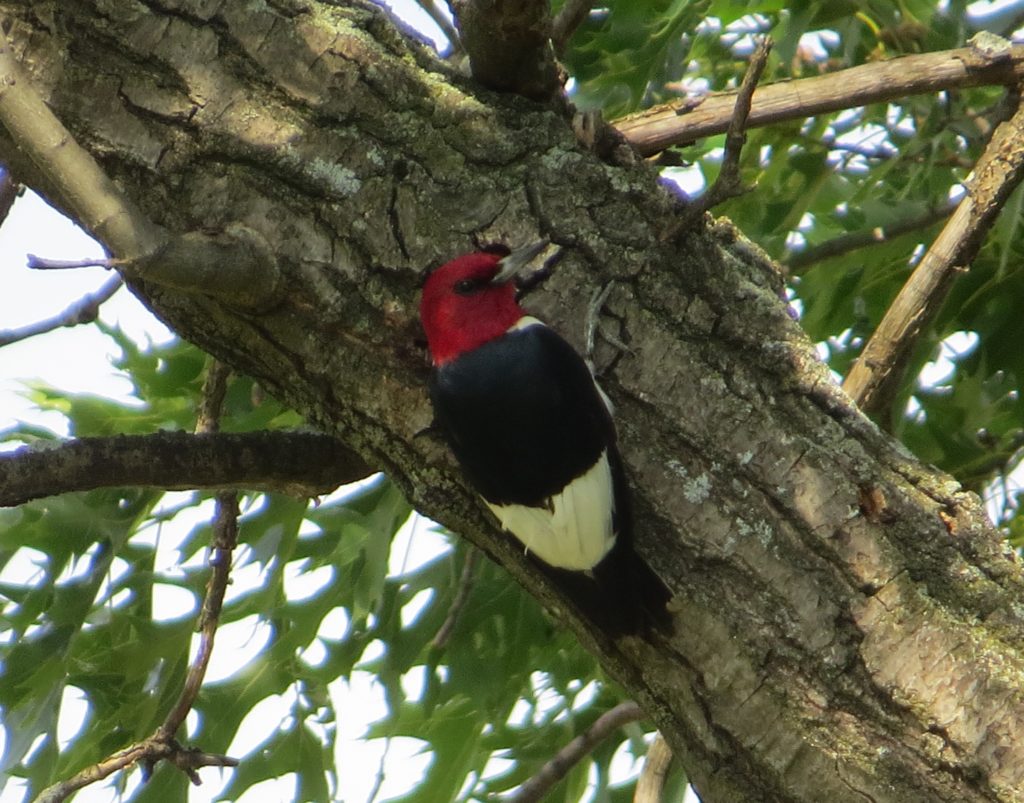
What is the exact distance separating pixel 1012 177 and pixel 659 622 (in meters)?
1.30

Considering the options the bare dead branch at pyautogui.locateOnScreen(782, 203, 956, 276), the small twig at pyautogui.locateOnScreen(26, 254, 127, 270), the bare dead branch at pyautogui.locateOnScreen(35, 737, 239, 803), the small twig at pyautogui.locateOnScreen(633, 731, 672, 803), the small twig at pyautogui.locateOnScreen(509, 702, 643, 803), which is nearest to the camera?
the small twig at pyautogui.locateOnScreen(26, 254, 127, 270)

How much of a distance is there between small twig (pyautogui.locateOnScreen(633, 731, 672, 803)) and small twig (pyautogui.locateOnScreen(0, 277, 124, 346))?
168 cm

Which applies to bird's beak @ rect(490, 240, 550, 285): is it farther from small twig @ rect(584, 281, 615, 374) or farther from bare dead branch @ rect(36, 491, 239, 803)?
bare dead branch @ rect(36, 491, 239, 803)

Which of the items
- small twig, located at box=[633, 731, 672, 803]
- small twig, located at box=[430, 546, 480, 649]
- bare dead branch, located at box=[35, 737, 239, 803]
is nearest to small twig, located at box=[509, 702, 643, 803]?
small twig, located at box=[633, 731, 672, 803]

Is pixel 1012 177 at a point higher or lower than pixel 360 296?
lower

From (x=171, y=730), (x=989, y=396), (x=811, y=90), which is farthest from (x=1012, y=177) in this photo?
(x=171, y=730)

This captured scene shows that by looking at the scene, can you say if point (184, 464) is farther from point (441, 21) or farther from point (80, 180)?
point (441, 21)

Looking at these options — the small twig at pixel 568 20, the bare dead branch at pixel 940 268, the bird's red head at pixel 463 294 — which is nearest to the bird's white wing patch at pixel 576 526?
the bird's red head at pixel 463 294

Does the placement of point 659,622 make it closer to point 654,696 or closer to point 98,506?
point 654,696

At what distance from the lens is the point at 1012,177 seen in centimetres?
257

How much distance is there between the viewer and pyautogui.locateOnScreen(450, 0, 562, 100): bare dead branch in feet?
7.12

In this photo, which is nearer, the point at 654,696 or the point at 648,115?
the point at 654,696

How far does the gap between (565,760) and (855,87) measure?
1858 millimetres

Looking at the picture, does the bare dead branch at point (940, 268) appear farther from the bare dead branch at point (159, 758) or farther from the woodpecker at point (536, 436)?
the bare dead branch at point (159, 758)
